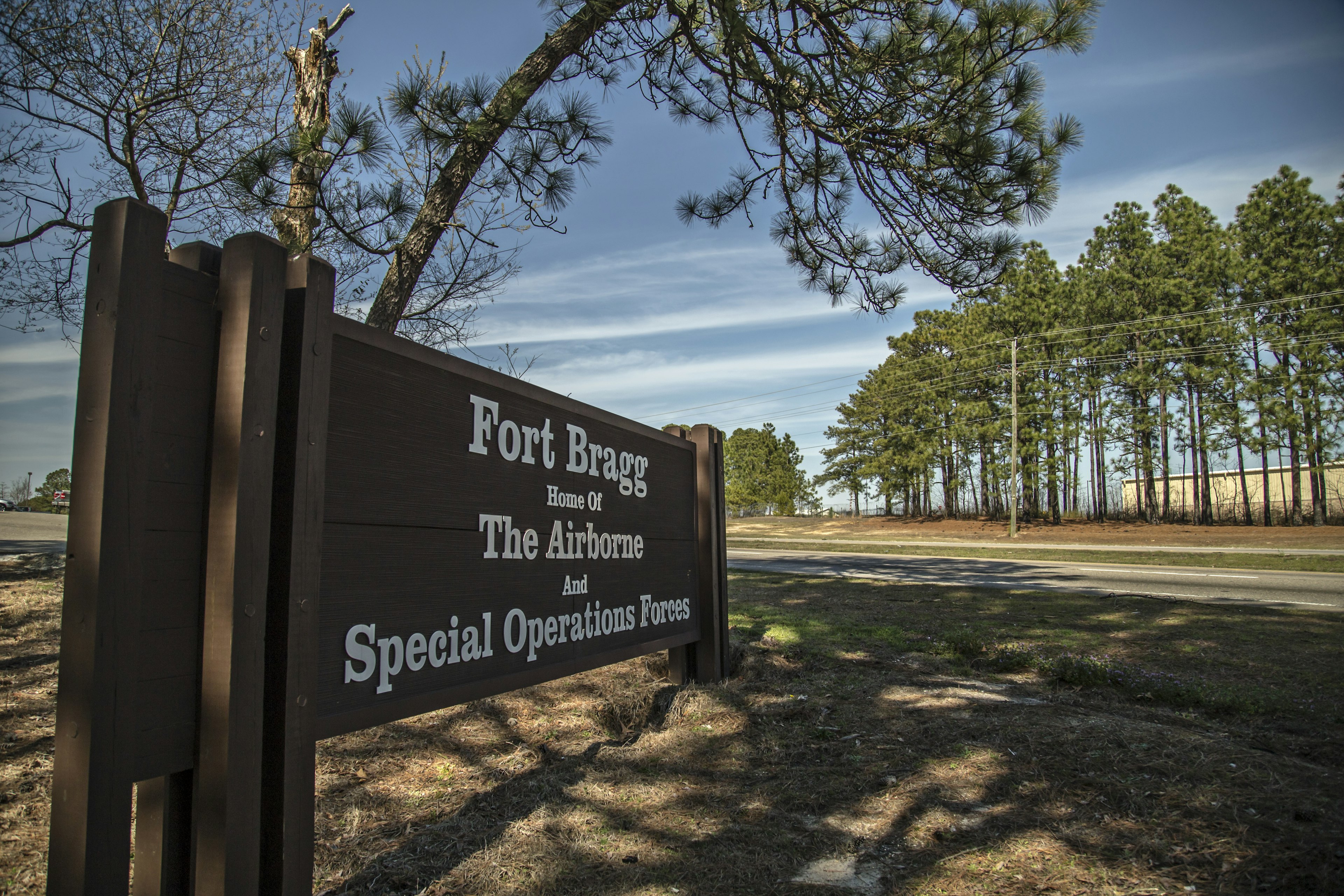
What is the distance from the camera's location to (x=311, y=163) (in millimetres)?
4246

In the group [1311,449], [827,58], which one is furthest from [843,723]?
[1311,449]

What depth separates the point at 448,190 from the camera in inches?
193

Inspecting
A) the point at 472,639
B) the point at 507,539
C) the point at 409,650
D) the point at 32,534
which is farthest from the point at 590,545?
the point at 32,534

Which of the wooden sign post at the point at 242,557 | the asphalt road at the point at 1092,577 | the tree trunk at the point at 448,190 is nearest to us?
the wooden sign post at the point at 242,557

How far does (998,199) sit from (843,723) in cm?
404

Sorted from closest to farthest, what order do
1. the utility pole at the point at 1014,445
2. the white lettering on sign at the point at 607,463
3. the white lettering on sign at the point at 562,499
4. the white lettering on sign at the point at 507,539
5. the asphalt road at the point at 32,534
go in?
the white lettering on sign at the point at 507,539 < the white lettering on sign at the point at 562,499 < the white lettering on sign at the point at 607,463 < the asphalt road at the point at 32,534 < the utility pole at the point at 1014,445

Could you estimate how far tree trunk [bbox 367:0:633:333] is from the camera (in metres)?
4.75

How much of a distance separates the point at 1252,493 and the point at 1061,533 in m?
20.5

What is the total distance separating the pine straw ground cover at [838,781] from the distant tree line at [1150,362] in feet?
74.6

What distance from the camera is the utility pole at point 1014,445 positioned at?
29.0 m

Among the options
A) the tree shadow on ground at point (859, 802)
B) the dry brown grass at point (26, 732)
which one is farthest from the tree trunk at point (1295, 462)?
the dry brown grass at point (26, 732)

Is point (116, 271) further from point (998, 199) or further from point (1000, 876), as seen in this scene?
point (998, 199)

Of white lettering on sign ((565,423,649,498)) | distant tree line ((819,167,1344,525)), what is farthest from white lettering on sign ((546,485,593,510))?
distant tree line ((819,167,1344,525))

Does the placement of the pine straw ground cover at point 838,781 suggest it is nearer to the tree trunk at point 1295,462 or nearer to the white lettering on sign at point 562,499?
the white lettering on sign at point 562,499
